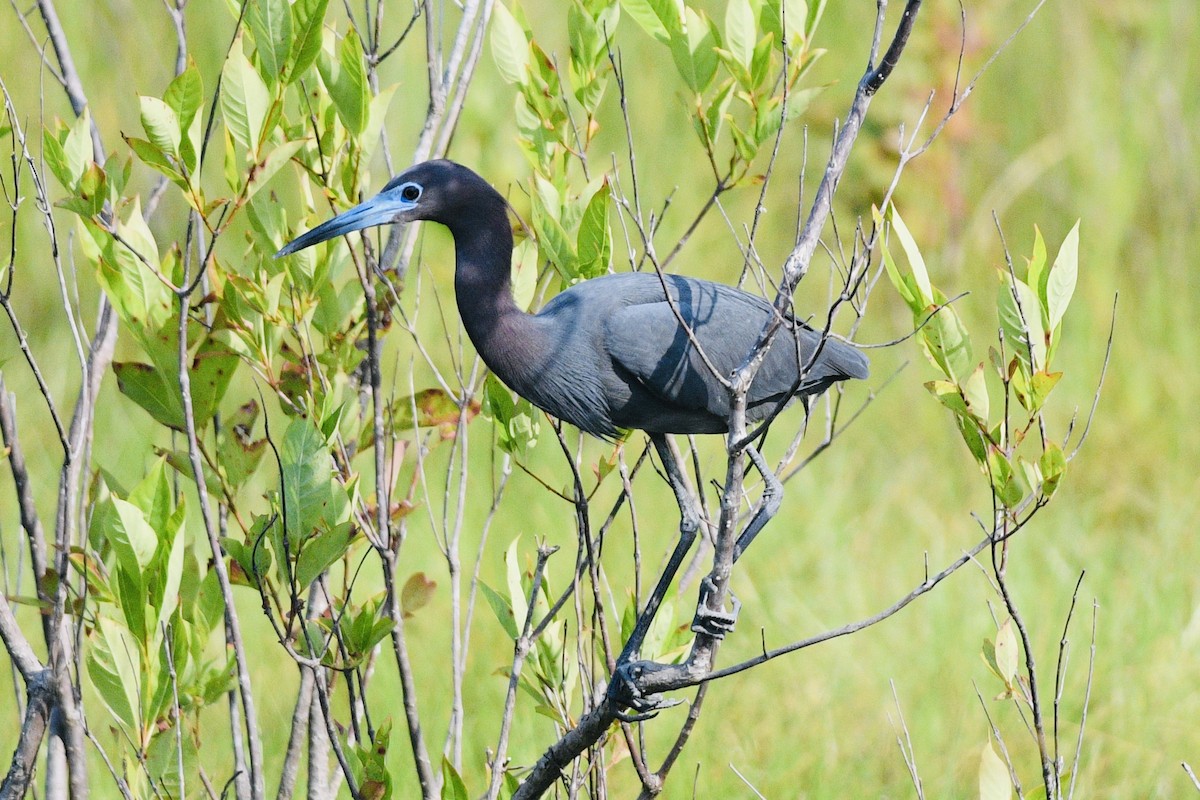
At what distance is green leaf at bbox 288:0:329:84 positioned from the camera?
1901 mm

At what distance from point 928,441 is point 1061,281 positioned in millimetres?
3625

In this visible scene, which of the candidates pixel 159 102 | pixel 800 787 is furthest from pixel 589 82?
pixel 800 787

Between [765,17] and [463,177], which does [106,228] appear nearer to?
[463,177]

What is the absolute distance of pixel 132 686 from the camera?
1916mm

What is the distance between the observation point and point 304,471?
6.45ft

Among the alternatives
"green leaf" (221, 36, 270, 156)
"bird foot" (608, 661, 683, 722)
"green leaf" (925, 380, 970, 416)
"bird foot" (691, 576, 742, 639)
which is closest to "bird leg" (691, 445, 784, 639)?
"bird foot" (691, 576, 742, 639)

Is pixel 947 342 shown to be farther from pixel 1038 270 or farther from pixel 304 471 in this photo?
pixel 304 471

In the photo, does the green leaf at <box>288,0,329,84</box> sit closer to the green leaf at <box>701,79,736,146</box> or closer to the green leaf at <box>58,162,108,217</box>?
the green leaf at <box>58,162,108,217</box>

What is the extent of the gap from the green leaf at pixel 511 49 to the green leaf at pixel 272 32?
1.73ft

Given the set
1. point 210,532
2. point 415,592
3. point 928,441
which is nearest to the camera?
point 210,532

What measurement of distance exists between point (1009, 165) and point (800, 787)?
3693 mm

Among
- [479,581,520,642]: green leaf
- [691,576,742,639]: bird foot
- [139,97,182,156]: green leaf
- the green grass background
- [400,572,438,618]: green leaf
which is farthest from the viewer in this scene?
the green grass background

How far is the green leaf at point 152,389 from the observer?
211 centimetres

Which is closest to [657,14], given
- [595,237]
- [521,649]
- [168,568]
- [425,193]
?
[595,237]
